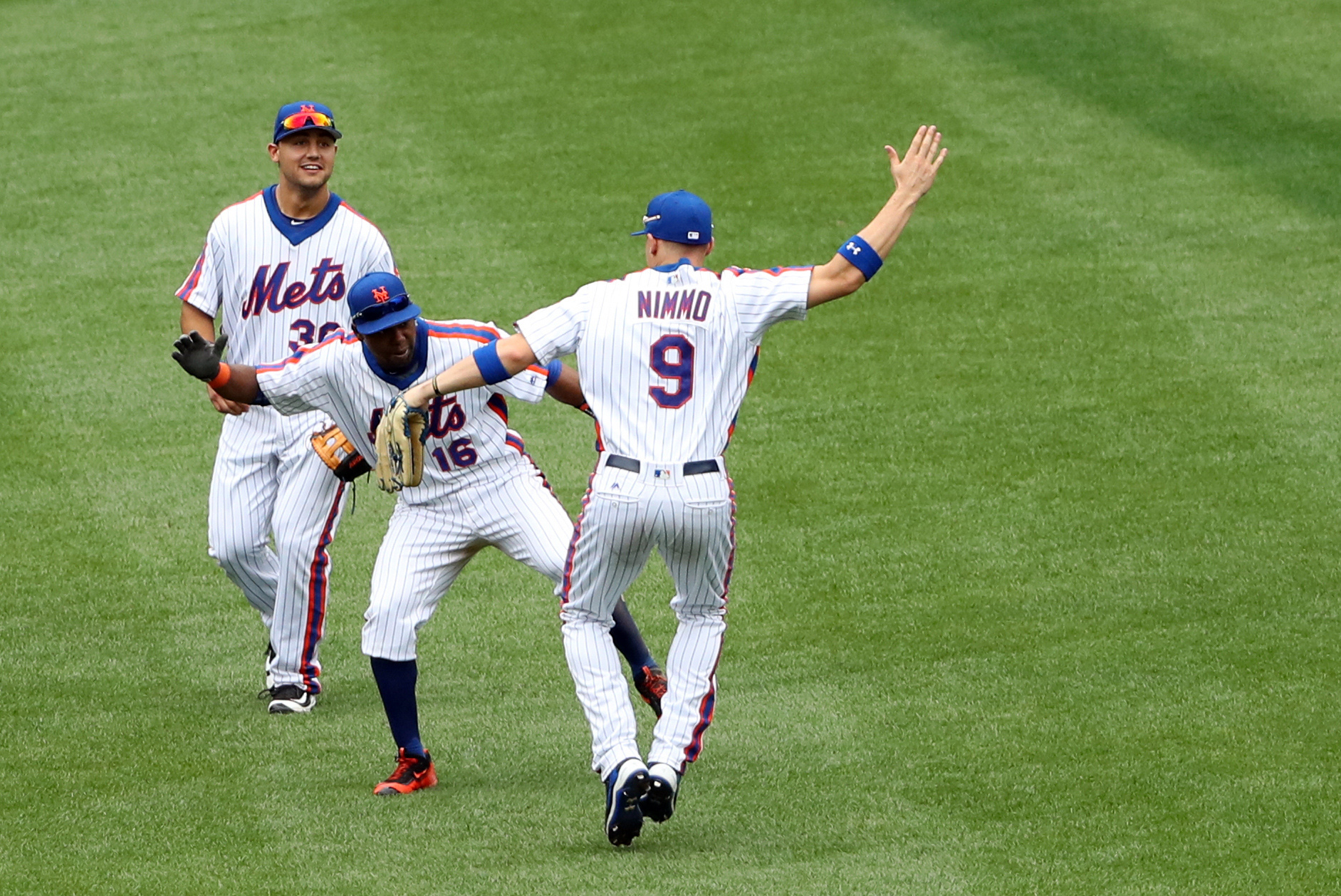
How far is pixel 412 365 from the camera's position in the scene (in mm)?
6105

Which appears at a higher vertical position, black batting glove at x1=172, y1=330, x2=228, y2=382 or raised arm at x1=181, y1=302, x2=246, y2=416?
black batting glove at x1=172, y1=330, x2=228, y2=382

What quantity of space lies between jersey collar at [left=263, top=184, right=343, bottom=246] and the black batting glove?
1.01m

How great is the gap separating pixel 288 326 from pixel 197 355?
958 mm

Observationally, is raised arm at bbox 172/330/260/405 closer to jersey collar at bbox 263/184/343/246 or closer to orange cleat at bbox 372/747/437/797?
jersey collar at bbox 263/184/343/246

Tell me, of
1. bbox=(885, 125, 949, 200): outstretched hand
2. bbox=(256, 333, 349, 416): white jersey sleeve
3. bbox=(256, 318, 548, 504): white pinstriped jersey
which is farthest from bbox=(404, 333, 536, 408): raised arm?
bbox=(885, 125, 949, 200): outstretched hand

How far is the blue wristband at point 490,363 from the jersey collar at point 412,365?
59 cm

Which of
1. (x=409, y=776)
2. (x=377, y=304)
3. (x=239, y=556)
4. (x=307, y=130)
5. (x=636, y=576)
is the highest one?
(x=307, y=130)

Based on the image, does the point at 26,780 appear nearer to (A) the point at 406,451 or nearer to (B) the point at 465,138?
(A) the point at 406,451

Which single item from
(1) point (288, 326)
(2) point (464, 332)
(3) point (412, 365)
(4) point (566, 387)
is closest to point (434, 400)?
(3) point (412, 365)

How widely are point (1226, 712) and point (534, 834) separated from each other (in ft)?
8.01

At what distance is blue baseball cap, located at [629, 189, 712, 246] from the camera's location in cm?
555

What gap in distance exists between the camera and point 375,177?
12711mm

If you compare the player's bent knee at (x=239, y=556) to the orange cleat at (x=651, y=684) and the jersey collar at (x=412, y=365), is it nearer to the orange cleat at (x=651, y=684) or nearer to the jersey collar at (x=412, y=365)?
the jersey collar at (x=412, y=365)

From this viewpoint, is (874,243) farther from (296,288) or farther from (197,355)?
(296,288)
